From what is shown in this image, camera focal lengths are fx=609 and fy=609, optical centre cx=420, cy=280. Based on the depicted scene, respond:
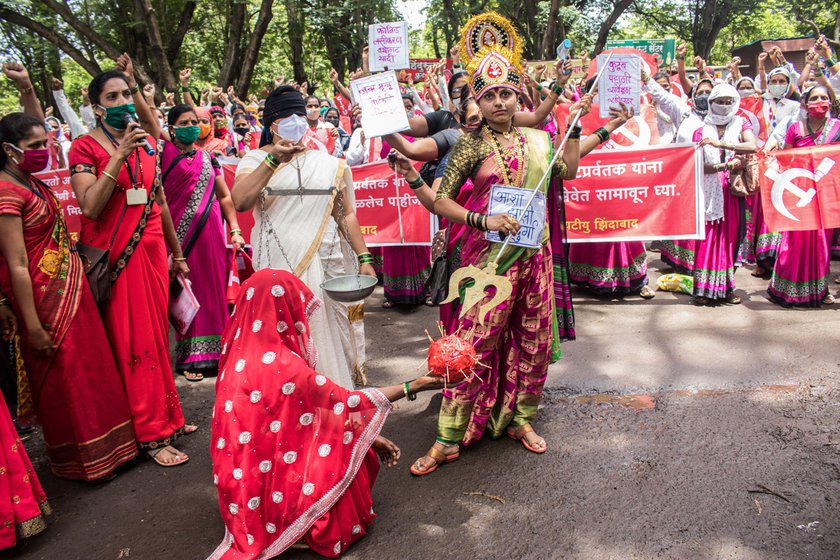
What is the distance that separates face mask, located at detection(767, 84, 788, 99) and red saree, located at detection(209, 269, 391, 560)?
25.4 feet

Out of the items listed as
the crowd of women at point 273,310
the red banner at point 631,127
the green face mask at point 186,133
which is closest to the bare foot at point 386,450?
the crowd of women at point 273,310

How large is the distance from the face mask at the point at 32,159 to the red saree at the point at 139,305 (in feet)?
0.73

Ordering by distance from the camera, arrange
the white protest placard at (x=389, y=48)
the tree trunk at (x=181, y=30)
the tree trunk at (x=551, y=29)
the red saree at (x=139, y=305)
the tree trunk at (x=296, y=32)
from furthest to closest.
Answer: the tree trunk at (x=296, y=32), the tree trunk at (x=551, y=29), the tree trunk at (x=181, y=30), the white protest placard at (x=389, y=48), the red saree at (x=139, y=305)

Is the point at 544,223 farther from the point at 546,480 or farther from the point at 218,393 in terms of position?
the point at 218,393

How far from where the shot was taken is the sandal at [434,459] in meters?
3.10

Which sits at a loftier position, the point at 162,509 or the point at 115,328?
the point at 115,328

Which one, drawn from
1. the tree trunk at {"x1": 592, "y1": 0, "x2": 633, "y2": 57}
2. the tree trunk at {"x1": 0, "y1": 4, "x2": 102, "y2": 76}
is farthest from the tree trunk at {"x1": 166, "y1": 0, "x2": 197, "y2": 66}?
the tree trunk at {"x1": 592, "y1": 0, "x2": 633, "y2": 57}

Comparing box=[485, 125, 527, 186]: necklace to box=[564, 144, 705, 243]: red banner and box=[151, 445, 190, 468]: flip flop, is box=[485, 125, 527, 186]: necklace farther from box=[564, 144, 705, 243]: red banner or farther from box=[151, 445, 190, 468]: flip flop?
box=[564, 144, 705, 243]: red banner

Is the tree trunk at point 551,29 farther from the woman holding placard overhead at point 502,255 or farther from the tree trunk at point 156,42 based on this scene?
the woman holding placard overhead at point 502,255

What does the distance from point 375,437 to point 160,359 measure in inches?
65.3

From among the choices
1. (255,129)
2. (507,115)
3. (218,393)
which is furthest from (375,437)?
(255,129)

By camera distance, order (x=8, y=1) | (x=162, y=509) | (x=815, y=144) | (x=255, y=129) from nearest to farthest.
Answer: (x=162, y=509) < (x=815, y=144) < (x=255, y=129) < (x=8, y=1)

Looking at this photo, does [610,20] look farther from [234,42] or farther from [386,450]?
[386,450]

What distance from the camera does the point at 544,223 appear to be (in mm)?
3012
